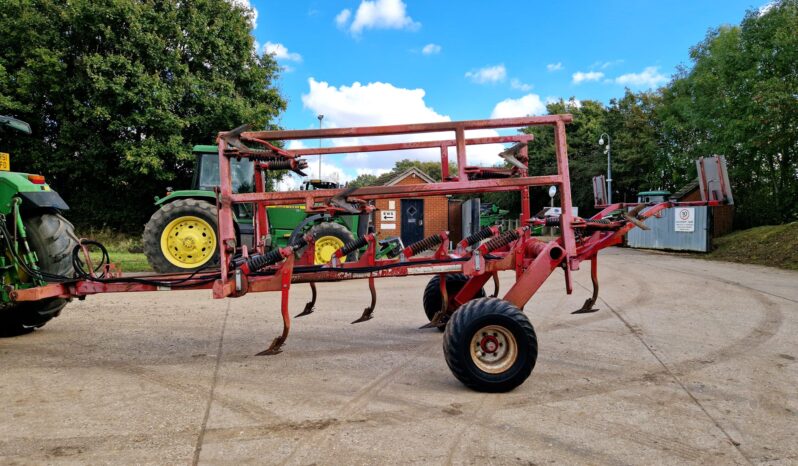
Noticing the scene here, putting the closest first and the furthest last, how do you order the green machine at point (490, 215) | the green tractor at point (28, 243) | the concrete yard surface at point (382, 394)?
the concrete yard surface at point (382, 394) → the green tractor at point (28, 243) → the green machine at point (490, 215)

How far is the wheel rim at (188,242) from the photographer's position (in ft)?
32.2

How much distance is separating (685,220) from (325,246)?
639 inches

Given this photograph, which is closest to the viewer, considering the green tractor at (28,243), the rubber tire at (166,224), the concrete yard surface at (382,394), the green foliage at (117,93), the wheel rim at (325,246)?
the concrete yard surface at (382,394)

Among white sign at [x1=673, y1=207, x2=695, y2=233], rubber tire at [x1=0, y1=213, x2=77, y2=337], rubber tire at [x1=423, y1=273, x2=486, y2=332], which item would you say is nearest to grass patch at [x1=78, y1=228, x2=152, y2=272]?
rubber tire at [x1=0, y1=213, x2=77, y2=337]

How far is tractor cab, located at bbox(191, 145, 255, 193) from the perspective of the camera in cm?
1138

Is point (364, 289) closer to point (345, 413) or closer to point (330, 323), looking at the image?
point (330, 323)

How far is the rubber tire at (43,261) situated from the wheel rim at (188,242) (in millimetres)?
3787

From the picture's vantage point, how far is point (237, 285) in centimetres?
461

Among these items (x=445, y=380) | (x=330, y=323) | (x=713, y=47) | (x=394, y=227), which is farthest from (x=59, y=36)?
(x=713, y=47)

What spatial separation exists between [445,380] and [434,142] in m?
2.68

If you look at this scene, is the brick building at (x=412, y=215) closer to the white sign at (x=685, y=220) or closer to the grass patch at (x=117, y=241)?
the white sign at (x=685, y=220)

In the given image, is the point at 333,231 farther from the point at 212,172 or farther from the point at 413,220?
the point at 413,220

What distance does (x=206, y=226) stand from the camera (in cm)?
999

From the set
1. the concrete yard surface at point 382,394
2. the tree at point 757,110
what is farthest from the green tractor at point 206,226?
the tree at point 757,110
